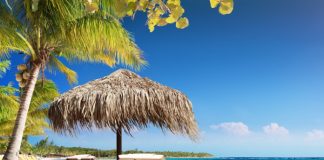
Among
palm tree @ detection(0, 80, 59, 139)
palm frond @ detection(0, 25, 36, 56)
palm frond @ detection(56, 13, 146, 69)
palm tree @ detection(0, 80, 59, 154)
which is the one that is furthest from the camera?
palm tree @ detection(0, 80, 59, 139)

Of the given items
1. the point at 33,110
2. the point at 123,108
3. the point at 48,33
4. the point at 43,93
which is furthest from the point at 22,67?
the point at 33,110

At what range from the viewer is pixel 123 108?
20.9ft

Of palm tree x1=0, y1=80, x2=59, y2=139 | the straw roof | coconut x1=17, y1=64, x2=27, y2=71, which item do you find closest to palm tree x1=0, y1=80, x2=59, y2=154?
palm tree x1=0, y1=80, x2=59, y2=139

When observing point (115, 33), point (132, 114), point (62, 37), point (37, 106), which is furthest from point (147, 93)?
point (37, 106)

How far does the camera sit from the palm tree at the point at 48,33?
625cm

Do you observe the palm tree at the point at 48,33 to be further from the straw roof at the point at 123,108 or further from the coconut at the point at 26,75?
the straw roof at the point at 123,108

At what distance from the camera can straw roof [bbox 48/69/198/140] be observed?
254 inches

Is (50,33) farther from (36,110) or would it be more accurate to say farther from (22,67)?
(36,110)

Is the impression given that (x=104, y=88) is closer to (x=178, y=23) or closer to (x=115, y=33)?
(x=115, y=33)

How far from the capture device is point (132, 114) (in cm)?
648

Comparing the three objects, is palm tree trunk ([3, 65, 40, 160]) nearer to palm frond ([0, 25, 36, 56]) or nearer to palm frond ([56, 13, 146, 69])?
palm frond ([0, 25, 36, 56])

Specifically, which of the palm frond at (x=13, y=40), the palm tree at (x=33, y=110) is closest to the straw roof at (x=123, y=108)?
the palm frond at (x=13, y=40)

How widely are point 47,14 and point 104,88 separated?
1486 mm

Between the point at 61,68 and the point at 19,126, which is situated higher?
the point at 61,68
